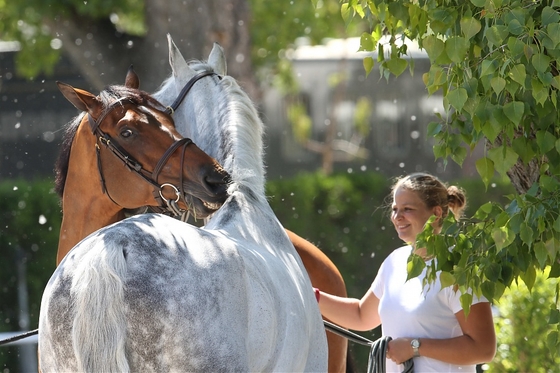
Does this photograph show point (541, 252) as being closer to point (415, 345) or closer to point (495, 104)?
point (495, 104)

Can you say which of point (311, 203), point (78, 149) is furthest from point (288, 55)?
point (78, 149)

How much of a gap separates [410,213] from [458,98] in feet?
4.18

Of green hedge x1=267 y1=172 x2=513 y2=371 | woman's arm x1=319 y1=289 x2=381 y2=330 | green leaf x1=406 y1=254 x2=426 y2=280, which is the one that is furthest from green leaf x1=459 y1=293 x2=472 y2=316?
green hedge x1=267 y1=172 x2=513 y2=371

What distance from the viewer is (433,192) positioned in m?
3.50

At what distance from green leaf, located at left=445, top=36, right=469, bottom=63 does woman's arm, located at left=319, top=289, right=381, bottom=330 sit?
5.40ft

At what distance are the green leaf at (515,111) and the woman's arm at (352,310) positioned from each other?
1621mm

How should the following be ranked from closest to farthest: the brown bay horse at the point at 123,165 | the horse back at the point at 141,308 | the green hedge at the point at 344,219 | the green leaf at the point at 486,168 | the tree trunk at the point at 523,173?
the horse back at the point at 141,308, the green leaf at the point at 486,168, the brown bay horse at the point at 123,165, the tree trunk at the point at 523,173, the green hedge at the point at 344,219

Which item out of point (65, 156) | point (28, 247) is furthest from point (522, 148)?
point (28, 247)

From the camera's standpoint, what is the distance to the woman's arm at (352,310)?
147 inches

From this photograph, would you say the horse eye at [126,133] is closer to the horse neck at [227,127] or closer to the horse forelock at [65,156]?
the horse neck at [227,127]

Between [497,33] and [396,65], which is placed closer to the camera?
[497,33]

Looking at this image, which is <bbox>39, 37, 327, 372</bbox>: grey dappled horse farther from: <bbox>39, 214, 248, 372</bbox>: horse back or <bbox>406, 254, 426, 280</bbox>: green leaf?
<bbox>406, 254, 426, 280</bbox>: green leaf

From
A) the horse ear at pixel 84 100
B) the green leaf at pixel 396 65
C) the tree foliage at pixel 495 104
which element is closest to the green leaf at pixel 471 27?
the tree foliage at pixel 495 104

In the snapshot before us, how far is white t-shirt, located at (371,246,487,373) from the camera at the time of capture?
3.20 meters
